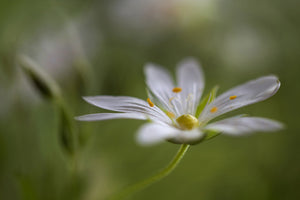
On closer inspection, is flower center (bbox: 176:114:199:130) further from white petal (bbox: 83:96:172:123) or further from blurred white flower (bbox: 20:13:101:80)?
blurred white flower (bbox: 20:13:101:80)

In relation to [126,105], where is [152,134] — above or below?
below

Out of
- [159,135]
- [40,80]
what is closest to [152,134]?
[159,135]

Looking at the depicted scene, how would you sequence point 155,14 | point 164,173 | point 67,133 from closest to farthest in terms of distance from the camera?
point 164,173 < point 67,133 < point 155,14

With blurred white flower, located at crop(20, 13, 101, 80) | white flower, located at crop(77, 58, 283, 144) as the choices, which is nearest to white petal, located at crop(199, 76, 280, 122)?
white flower, located at crop(77, 58, 283, 144)

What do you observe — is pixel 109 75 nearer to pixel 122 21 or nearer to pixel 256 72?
pixel 122 21

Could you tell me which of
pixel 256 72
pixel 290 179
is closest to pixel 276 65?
pixel 256 72

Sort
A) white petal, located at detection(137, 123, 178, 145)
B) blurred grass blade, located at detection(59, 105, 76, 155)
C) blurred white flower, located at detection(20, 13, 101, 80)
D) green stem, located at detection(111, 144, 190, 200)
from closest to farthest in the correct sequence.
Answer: white petal, located at detection(137, 123, 178, 145)
green stem, located at detection(111, 144, 190, 200)
blurred grass blade, located at detection(59, 105, 76, 155)
blurred white flower, located at detection(20, 13, 101, 80)

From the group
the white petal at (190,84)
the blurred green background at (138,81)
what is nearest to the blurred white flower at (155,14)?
the blurred green background at (138,81)

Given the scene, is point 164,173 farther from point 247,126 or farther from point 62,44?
point 62,44
